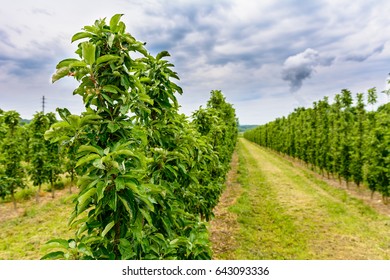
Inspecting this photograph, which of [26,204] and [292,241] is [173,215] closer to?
[292,241]

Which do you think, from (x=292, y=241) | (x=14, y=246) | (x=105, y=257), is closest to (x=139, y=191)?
(x=105, y=257)

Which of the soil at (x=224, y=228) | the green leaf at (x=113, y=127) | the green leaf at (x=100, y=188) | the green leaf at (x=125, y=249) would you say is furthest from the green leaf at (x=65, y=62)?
the soil at (x=224, y=228)

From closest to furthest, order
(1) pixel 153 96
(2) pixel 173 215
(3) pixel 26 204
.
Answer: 1. (2) pixel 173 215
2. (1) pixel 153 96
3. (3) pixel 26 204

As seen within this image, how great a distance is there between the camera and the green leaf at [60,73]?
237cm

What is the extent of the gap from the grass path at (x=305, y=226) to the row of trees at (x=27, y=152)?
8.83 m

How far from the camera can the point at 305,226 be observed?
9.78 metres

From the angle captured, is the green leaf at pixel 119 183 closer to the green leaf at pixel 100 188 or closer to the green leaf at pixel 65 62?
the green leaf at pixel 100 188

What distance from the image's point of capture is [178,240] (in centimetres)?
303

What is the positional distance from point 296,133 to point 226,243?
77.9 feet

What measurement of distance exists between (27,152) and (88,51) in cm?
1459

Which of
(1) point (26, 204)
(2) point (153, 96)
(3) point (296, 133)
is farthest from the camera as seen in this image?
(3) point (296, 133)

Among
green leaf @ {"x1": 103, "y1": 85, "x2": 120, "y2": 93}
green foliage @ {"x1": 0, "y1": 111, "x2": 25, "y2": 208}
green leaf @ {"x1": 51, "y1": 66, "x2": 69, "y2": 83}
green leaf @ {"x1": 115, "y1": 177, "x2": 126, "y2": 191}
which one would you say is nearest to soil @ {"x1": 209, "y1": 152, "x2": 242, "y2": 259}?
green leaf @ {"x1": 115, "y1": 177, "x2": 126, "y2": 191}

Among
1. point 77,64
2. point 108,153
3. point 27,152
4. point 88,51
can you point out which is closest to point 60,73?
point 77,64

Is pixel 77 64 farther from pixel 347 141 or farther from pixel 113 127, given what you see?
pixel 347 141
